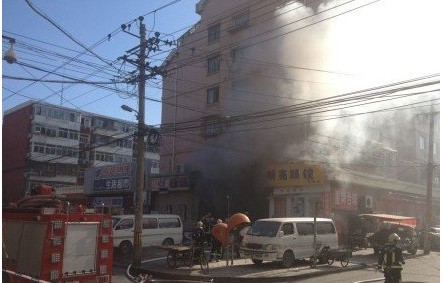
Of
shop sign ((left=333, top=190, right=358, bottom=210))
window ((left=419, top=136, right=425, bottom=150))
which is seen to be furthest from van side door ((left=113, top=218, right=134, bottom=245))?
window ((left=419, top=136, right=425, bottom=150))

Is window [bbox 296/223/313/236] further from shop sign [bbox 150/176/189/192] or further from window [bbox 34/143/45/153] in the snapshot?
window [bbox 34/143/45/153]

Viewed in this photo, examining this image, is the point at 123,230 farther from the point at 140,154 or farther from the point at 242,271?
the point at 242,271

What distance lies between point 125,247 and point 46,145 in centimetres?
3493

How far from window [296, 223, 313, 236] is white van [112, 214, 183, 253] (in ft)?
21.9

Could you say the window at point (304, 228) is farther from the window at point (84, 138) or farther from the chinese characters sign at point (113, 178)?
the window at point (84, 138)

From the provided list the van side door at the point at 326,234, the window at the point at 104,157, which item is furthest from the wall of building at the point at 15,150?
the van side door at the point at 326,234

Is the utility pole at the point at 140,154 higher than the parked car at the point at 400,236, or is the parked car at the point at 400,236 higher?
the utility pole at the point at 140,154

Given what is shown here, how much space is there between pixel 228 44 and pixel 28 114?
1098 inches

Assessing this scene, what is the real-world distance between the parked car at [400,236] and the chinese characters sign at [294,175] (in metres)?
4.10

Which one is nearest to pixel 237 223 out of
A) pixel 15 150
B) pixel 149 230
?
pixel 149 230

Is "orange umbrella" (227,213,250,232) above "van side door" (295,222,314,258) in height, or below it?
above

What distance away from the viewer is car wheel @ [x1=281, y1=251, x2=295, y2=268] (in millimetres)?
14281

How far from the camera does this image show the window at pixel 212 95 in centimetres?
3347

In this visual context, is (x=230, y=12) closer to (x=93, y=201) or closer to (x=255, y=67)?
(x=255, y=67)
